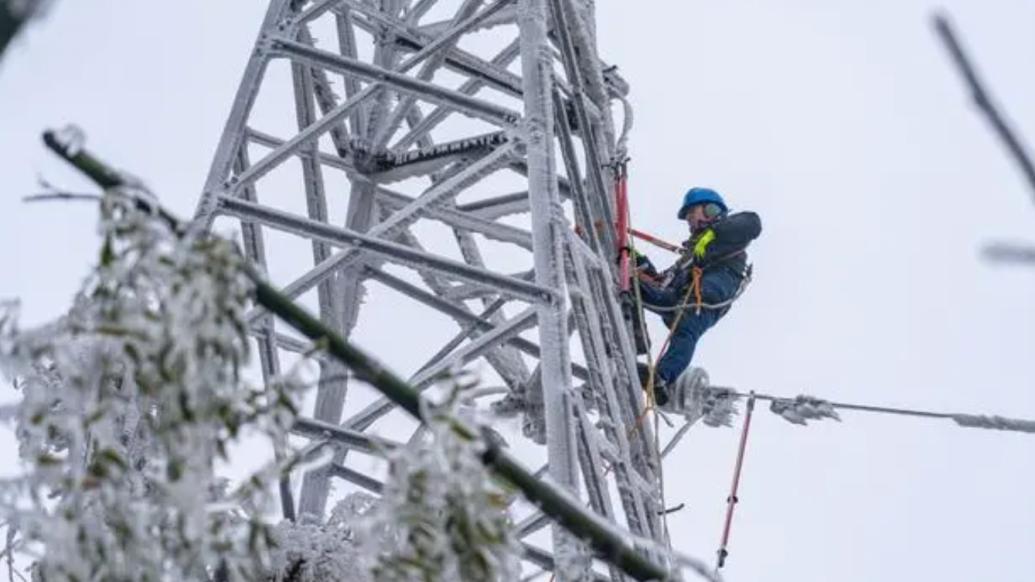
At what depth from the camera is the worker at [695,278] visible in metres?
9.93

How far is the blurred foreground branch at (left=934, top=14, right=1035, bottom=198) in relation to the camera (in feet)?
6.64

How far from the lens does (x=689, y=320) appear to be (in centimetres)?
1036

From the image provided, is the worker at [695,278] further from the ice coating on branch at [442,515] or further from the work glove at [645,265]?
the ice coating on branch at [442,515]

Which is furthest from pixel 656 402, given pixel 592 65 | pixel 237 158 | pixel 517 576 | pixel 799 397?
pixel 517 576

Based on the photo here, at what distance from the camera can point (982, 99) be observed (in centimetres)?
206

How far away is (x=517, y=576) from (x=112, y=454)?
0.71 metres

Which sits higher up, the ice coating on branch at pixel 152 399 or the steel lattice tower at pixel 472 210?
the steel lattice tower at pixel 472 210

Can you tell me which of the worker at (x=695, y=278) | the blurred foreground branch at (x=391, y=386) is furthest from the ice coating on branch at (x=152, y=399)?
the worker at (x=695, y=278)

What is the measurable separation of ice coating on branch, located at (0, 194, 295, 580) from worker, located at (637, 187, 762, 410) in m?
6.48

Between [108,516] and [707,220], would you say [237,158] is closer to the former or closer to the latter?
[707,220]

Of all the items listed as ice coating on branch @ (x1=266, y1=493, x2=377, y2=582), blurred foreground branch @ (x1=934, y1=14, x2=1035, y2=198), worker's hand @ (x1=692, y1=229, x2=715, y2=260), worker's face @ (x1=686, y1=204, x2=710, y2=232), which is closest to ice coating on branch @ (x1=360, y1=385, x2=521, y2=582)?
blurred foreground branch @ (x1=934, y1=14, x2=1035, y2=198)

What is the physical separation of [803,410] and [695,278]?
1.02m

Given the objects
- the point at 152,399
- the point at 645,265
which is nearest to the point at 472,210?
the point at 645,265

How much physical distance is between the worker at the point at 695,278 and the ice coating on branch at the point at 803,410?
53 centimetres
